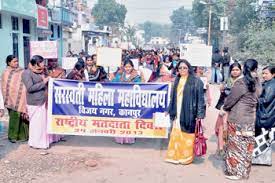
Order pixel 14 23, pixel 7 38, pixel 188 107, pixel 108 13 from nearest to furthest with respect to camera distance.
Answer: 1. pixel 188 107
2. pixel 7 38
3. pixel 14 23
4. pixel 108 13

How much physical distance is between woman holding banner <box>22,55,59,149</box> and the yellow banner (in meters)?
0.17

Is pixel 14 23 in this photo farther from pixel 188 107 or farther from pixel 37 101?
pixel 188 107

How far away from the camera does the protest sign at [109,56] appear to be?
7.06m

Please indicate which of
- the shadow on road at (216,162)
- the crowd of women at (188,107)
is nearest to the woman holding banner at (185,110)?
the crowd of women at (188,107)

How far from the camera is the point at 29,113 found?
6.10 meters

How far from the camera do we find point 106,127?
6012 millimetres

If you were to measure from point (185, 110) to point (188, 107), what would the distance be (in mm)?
63

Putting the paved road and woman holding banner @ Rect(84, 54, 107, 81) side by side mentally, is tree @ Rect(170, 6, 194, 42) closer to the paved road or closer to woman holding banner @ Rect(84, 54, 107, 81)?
woman holding banner @ Rect(84, 54, 107, 81)

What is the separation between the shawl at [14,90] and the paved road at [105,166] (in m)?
0.69

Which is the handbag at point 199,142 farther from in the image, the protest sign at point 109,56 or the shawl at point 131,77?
the protest sign at point 109,56

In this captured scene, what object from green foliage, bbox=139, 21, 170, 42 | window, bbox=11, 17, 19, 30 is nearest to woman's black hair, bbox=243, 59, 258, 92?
window, bbox=11, 17, 19, 30

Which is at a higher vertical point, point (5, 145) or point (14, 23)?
point (14, 23)

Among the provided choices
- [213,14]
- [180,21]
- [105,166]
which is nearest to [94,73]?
[105,166]

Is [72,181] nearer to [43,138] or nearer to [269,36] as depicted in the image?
[43,138]
